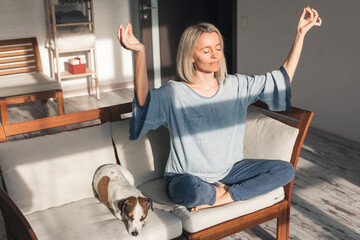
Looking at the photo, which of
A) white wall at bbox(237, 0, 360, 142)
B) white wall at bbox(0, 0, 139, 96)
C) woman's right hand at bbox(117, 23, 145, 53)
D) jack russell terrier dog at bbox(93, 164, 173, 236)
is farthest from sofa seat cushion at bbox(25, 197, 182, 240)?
white wall at bbox(0, 0, 139, 96)

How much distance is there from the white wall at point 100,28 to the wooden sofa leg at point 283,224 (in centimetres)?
366

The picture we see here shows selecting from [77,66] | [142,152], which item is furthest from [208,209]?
[77,66]

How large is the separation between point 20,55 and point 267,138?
3.44 meters

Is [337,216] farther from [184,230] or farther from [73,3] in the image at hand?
[73,3]

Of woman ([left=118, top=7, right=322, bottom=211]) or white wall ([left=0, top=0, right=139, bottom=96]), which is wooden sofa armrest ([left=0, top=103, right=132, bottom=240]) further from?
white wall ([left=0, top=0, right=139, bottom=96])

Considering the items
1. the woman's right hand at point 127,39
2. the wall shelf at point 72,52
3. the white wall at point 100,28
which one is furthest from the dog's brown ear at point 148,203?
the white wall at point 100,28

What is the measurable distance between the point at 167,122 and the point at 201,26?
46 cm

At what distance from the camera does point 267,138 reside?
2.33 m

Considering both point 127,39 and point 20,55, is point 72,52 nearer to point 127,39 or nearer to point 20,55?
point 20,55

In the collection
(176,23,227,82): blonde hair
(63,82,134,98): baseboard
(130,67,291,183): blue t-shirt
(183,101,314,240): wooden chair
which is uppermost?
(176,23,227,82): blonde hair

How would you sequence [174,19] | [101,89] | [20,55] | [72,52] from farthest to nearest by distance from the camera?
[101,89] < [174,19] < [72,52] < [20,55]

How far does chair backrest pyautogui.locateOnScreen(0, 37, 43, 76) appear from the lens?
486cm

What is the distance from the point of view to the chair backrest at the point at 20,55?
4.86 meters

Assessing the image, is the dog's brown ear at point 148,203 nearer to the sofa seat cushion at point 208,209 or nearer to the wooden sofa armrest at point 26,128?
the sofa seat cushion at point 208,209
